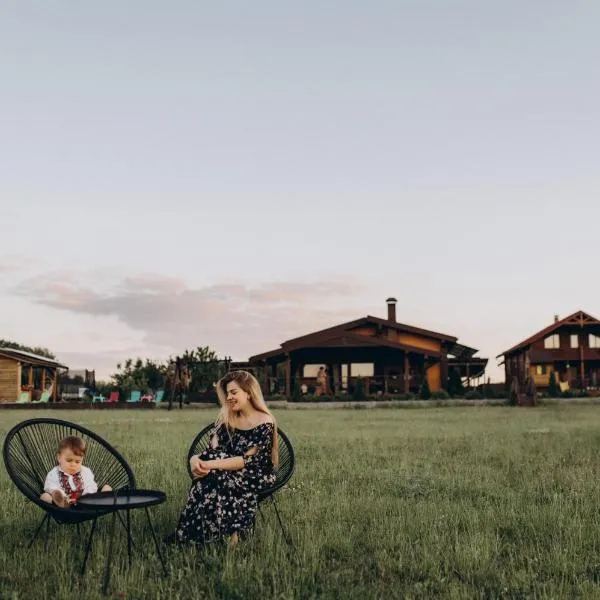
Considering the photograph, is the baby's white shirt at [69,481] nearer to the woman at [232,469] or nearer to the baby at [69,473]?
the baby at [69,473]

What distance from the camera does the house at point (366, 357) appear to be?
3859 centimetres

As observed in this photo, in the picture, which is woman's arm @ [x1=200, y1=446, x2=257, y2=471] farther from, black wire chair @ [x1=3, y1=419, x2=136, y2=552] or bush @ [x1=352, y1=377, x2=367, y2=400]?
bush @ [x1=352, y1=377, x2=367, y2=400]

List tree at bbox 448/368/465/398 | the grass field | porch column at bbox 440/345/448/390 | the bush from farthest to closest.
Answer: porch column at bbox 440/345/448/390 < tree at bbox 448/368/465/398 < the bush < the grass field

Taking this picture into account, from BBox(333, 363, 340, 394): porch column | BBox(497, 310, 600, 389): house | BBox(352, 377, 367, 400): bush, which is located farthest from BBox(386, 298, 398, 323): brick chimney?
BBox(497, 310, 600, 389): house

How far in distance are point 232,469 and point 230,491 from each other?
0.15 metres

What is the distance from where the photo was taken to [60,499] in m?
5.30

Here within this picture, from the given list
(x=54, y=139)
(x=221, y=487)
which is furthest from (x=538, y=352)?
(x=221, y=487)

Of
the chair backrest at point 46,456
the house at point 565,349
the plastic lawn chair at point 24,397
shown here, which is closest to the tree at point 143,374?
the plastic lawn chair at point 24,397

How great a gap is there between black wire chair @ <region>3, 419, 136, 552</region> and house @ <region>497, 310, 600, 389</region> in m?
46.9

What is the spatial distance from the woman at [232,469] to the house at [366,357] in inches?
1265

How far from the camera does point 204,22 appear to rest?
1973 cm

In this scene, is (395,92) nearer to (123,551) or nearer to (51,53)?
(51,53)

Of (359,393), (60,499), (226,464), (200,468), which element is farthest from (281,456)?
(359,393)

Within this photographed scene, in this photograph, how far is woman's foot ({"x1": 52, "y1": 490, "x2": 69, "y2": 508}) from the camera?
17.4ft
